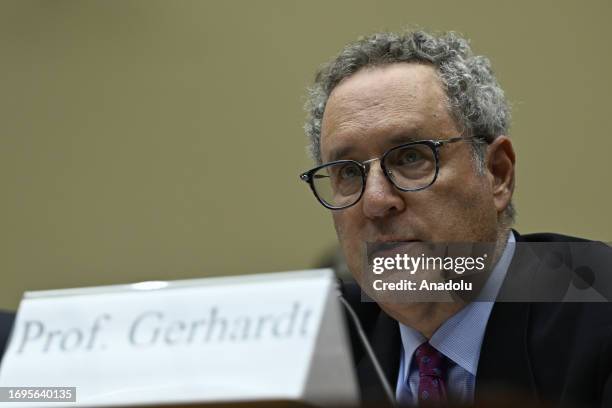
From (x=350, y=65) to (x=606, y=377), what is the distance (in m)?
0.80

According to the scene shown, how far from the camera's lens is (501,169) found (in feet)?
6.11

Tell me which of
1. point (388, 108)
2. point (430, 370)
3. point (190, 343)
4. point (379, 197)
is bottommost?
point (430, 370)

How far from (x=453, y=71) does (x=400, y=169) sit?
0.26 m

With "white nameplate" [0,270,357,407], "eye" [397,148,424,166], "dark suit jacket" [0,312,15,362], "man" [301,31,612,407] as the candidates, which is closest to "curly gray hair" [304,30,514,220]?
"man" [301,31,612,407]

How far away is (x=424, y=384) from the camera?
1.62 m

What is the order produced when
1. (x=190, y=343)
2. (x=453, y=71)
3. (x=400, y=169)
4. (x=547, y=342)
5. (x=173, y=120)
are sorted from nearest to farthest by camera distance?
1. (x=190, y=343)
2. (x=547, y=342)
3. (x=400, y=169)
4. (x=453, y=71)
5. (x=173, y=120)

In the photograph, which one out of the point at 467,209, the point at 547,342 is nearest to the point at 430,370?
the point at 547,342

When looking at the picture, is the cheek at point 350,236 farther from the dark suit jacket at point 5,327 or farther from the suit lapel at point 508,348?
the dark suit jacket at point 5,327

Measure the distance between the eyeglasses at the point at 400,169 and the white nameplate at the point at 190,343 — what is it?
79 cm

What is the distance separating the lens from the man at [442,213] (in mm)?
1600

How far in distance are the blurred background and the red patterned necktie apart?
1.47 meters

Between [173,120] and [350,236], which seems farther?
[173,120]

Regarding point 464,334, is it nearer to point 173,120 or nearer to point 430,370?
point 430,370

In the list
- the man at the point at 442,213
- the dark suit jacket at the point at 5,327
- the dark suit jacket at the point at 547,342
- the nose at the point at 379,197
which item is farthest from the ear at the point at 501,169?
the dark suit jacket at the point at 5,327
